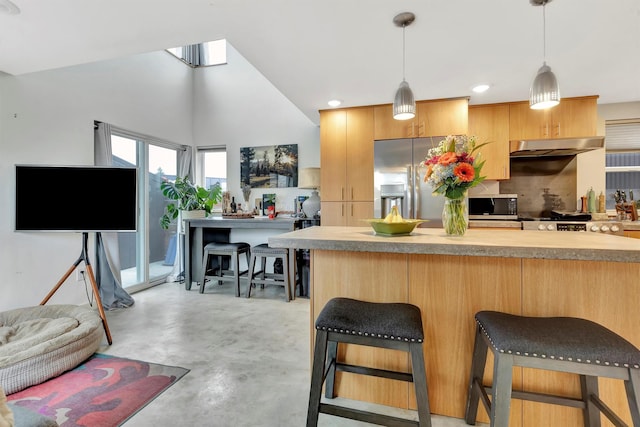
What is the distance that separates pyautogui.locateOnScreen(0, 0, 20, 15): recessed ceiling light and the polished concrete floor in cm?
246

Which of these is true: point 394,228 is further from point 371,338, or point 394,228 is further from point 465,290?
point 371,338

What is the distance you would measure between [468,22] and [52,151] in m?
3.97

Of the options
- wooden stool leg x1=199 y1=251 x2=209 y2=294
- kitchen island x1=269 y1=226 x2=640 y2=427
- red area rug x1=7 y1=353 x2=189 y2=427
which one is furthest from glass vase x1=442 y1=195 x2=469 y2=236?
wooden stool leg x1=199 y1=251 x2=209 y2=294

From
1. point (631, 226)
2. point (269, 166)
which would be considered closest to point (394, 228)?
point (631, 226)

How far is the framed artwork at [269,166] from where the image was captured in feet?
15.7

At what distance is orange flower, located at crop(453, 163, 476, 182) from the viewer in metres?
1.66

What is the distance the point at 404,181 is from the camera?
3752mm

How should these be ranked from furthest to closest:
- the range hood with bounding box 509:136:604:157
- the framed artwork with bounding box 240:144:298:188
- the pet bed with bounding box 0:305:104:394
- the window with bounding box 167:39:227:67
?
the window with bounding box 167:39:227:67, the framed artwork with bounding box 240:144:298:188, the range hood with bounding box 509:136:604:157, the pet bed with bounding box 0:305:104:394

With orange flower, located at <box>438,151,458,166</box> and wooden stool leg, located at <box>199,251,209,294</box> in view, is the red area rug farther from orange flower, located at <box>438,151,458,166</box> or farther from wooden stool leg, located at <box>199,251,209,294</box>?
orange flower, located at <box>438,151,458,166</box>

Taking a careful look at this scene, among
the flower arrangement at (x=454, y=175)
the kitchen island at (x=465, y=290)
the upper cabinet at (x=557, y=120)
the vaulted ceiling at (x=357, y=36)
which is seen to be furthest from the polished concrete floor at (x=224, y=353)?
the upper cabinet at (x=557, y=120)

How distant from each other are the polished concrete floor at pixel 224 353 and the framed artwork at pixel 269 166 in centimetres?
179

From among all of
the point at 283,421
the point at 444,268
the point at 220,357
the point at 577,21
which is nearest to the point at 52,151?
the point at 220,357

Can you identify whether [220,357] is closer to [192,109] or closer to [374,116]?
[374,116]

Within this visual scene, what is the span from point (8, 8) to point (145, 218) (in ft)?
9.18
